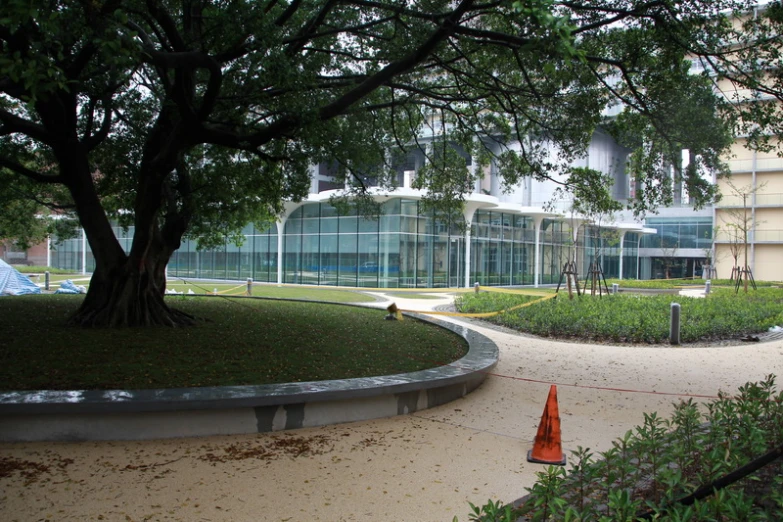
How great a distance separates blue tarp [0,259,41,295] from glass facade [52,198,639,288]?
865cm

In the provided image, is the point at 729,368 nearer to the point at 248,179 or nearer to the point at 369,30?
the point at 369,30

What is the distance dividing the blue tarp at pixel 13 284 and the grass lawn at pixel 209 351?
40.2 ft

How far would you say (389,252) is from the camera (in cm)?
3194

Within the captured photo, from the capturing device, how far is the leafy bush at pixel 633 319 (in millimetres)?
14359

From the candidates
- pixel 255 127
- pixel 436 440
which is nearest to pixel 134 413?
pixel 436 440

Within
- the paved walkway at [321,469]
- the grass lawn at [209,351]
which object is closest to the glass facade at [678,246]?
the grass lawn at [209,351]

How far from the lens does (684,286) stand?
3834cm

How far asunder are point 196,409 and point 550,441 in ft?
10.9

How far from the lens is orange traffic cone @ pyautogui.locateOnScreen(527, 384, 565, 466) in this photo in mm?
5344

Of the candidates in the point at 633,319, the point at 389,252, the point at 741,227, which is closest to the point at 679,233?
the point at 741,227

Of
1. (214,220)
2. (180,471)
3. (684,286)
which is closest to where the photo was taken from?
(180,471)

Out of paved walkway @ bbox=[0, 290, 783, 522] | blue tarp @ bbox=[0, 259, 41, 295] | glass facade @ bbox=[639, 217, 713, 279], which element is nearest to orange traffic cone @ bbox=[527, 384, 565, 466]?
paved walkway @ bbox=[0, 290, 783, 522]

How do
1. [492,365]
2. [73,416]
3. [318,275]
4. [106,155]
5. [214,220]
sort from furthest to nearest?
[318,275], [214,220], [106,155], [492,365], [73,416]

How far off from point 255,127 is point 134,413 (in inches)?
265
